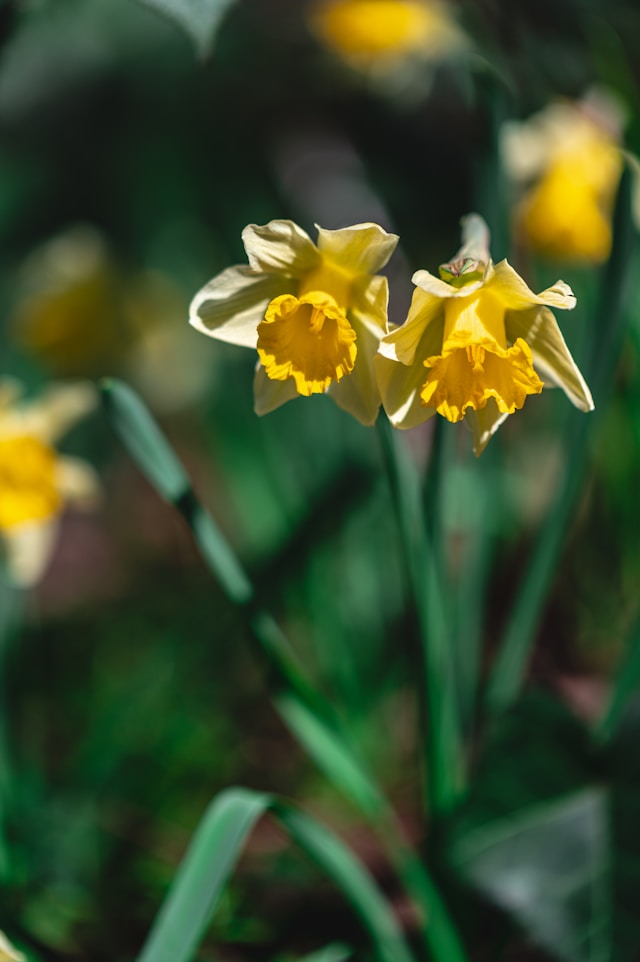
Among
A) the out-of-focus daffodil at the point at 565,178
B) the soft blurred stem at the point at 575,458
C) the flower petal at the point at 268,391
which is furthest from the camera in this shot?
the out-of-focus daffodil at the point at 565,178

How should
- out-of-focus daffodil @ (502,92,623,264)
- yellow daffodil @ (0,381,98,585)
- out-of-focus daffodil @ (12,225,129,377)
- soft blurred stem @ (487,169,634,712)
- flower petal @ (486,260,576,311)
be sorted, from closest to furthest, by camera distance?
flower petal @ (486,260,576,311)
soft blurred stem @ (487,169,634,712)
yellow daffodil @ (0,381,98,585)
out-of-focus daffodil @ (502,92,623,264)
out-of-focus daffodil @ (12,225,129,377)

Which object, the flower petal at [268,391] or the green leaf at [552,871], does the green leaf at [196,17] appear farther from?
the green leaf at [552,871]

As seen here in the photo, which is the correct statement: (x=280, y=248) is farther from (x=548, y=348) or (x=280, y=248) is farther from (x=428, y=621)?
(x=428, y=621)

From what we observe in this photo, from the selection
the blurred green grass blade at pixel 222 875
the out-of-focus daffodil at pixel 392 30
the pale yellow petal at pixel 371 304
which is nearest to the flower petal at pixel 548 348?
the pale yellow petal at pixel 371 304

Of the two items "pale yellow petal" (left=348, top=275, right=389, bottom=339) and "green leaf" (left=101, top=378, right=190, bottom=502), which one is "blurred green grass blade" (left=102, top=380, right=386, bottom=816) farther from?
"pale yellow petal" (left=348, top=275, right=389, bottom=339)

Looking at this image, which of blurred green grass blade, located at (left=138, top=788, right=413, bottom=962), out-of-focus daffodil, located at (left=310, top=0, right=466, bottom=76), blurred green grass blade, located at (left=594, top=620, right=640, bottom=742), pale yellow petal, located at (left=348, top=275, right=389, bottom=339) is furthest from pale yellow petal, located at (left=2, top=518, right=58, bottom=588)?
out-of-focus daffodil, located at (left=310, top=0, right=466, bottom=76)

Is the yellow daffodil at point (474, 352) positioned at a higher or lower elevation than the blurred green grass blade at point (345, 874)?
higher

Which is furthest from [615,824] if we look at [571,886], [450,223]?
[450,223]
